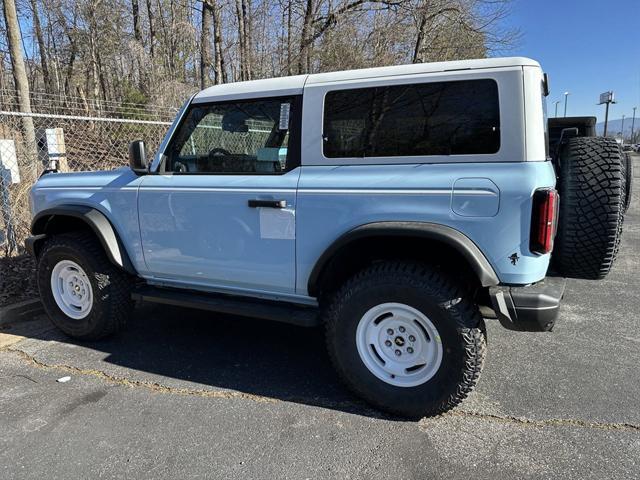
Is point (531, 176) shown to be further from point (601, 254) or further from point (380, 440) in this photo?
point (380, 440)

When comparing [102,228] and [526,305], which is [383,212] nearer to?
[526,305]

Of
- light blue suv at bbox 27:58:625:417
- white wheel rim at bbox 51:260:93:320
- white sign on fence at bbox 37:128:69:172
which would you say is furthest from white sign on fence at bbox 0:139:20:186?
light blue suv at bbox 27:58:625:417

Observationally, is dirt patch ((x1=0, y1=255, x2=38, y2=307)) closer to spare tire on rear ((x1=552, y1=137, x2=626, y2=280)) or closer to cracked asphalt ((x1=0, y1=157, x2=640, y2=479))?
cracked asphalt ((x1=0, y1=157, x2=640, y2=479))

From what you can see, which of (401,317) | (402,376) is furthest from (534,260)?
(402,376)

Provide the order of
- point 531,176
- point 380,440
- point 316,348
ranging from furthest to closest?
point 316,348 → point 380,440 → point 531,176

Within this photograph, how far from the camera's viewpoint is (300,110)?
299 cm

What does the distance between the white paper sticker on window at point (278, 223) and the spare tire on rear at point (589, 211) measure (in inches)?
63.4

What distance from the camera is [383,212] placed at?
2645 millimetres

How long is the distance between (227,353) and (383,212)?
1837 millimetres

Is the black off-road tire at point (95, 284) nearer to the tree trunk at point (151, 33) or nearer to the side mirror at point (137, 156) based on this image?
the side mirror at point (137, 156)

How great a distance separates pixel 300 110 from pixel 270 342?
1.94 meters

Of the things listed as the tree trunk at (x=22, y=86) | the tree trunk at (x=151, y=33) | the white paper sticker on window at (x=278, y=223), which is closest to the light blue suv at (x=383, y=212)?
the white paper sticker on window at (x=278, y=223)

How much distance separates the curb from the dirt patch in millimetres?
148

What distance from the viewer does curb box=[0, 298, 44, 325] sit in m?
4.32
